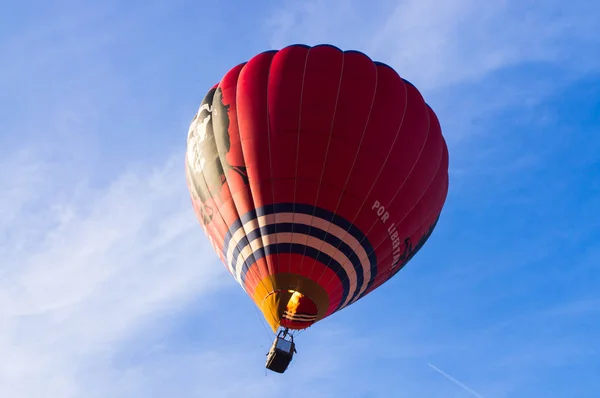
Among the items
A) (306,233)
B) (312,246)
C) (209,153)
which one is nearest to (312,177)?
(306,233)

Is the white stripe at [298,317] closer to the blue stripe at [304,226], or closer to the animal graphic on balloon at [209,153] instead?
the blue stripe at [304,226]

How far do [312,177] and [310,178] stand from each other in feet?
0.15

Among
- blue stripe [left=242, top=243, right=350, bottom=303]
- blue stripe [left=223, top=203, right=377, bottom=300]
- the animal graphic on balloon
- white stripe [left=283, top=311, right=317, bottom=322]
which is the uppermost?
the animal graphic on balloon

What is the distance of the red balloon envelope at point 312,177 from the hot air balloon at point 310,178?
22mm

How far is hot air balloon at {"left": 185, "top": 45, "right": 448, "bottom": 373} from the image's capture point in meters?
14.4

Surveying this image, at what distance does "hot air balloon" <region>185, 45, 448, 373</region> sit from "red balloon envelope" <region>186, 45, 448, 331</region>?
0.9 inches

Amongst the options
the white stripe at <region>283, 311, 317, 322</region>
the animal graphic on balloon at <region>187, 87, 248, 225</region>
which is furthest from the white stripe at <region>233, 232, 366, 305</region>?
the animal graphic on balloon at <region>187, 87, 248, 225</region>

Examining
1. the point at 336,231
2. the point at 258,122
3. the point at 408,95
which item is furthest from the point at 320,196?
the point at 408,95

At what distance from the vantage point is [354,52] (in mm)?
16078

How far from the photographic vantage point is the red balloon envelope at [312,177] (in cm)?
1436

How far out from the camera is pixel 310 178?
14.4 m

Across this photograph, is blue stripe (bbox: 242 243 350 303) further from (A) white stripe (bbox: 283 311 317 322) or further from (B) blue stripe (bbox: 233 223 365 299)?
(A) white stripe (bbox: 283 311 317 322)

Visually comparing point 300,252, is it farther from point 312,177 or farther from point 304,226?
point 312,177

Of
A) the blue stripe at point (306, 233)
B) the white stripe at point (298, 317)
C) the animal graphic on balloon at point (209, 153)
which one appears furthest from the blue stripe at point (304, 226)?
the white stripe at point (298, 317)
